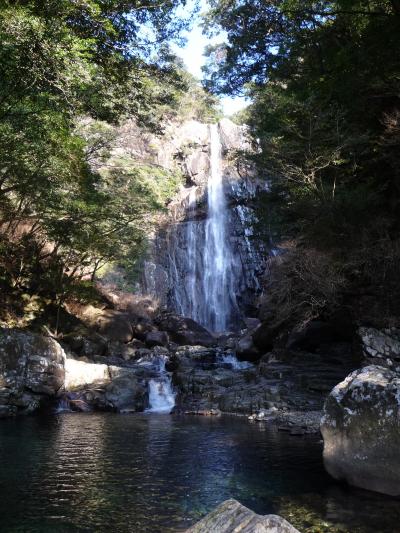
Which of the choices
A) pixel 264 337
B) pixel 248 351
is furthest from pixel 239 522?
pixel 248 351

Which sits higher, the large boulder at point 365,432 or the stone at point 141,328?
the stone at point 141,328

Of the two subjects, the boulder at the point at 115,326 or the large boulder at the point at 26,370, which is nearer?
the large boulder at the point at 26,370

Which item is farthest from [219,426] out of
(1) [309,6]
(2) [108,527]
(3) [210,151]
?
(3) [210,151]

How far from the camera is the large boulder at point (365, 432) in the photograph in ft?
22.0

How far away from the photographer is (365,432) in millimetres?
6926

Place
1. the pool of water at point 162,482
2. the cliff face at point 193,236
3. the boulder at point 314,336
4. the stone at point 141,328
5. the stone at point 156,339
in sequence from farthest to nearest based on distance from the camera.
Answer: the cliff face at point 193,236 < the stone at point 141,328 < the stone at point 156,339 < the boulder at point 314,336 < the pool of water at point 162,482

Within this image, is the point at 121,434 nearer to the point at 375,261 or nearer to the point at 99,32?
the point at 375,261

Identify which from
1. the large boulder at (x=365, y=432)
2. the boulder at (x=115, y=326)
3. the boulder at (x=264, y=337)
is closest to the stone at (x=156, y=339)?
the boulder at (x=115, y=326)

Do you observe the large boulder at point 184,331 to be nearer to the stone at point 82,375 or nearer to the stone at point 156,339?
the stone at point 156,339

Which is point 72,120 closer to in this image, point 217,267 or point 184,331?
point 184,331

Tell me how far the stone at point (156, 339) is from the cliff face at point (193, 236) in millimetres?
8181

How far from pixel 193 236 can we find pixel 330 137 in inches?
990

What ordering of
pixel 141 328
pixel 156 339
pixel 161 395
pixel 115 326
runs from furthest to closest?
pixel 141 328
pixel 156 339
pixel 115 326
pixel 161 395

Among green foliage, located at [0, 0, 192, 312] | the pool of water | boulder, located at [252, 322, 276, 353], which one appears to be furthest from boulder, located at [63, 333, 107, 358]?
the pool of water
